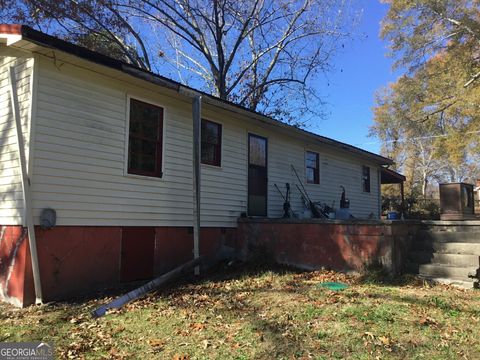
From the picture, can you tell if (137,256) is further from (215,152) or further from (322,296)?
(322,296)

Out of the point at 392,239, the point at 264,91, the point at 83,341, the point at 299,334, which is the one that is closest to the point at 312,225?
the point at 392,239

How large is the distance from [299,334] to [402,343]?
115 cm

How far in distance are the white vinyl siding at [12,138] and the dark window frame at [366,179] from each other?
13858 millimetres

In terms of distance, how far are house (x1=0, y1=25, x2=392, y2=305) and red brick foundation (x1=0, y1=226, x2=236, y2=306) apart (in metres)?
0.02

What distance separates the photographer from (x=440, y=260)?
8.36 m

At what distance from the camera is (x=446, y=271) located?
8.02 metres

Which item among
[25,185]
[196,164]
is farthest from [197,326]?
[196,164]

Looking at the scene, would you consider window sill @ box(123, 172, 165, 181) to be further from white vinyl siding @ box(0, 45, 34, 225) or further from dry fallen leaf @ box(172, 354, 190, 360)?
dry fallen leaf @ box(172, 354, 190, 360)

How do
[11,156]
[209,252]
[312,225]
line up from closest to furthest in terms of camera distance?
[11,156], [312,225], [209,252]

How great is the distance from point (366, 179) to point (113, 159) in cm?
1268

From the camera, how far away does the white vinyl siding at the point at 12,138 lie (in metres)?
7.45

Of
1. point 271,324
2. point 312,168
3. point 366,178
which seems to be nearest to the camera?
point 271,324

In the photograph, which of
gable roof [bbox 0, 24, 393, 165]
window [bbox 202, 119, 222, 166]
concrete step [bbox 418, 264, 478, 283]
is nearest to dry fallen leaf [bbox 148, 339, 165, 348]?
gable roof [bbox 0, 24, 393, 165]

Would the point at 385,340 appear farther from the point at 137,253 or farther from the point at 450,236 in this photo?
the point at 137,253
